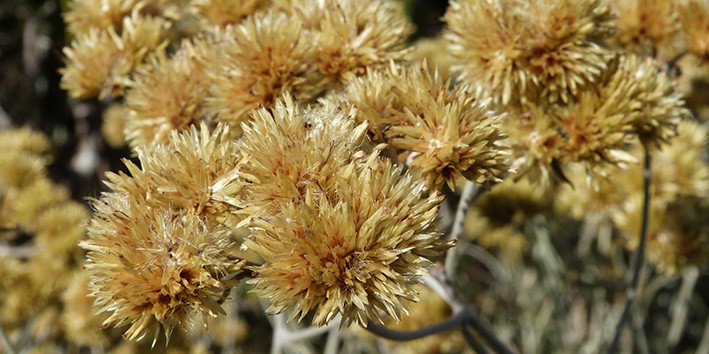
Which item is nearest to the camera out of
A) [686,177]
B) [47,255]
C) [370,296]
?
[370,296]

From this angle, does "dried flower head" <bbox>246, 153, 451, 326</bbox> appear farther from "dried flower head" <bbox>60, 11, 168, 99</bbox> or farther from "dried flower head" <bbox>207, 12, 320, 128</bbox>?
"dried flower head" <bbox>60, 11, 168, 99</bbox>

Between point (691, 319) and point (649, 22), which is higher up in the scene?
point (649, 22)

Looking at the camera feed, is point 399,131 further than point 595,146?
No

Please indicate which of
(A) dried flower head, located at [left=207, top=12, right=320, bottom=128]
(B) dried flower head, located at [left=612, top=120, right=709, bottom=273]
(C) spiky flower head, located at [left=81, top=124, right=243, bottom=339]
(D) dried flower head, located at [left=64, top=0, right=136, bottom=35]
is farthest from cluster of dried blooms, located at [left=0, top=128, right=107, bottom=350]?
(B) dried flower head, located at [left=612, top=120, right=709, bottom=273]

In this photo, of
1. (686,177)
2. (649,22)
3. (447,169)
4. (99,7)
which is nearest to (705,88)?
(686,177)

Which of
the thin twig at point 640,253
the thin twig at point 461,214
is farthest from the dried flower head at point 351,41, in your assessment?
the thin twig at point 640,253

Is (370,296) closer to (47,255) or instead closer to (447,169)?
(447,169)

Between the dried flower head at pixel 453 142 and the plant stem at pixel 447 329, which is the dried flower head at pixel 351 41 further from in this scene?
the plant stem at pixel 447 329
